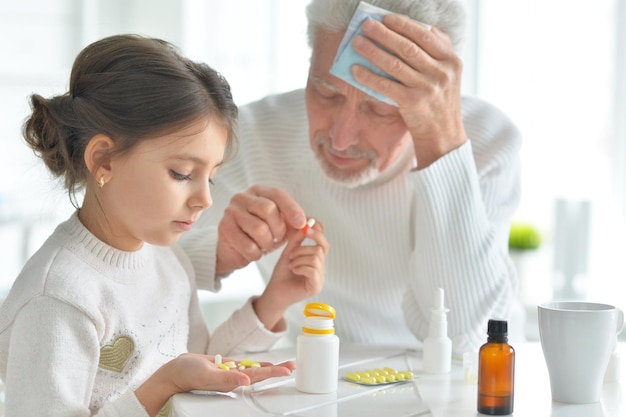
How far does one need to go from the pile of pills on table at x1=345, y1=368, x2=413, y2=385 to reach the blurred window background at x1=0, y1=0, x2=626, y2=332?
197cm

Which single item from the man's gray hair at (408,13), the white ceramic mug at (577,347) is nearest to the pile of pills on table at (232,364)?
the white ceramic mug at (577,347)

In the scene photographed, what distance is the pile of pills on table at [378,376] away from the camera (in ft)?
4.27

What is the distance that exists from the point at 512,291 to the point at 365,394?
642 mm

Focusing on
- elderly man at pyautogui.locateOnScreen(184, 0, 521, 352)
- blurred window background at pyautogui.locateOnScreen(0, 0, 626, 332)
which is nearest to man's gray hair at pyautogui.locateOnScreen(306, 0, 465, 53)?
elderly man at pyautogui.locateOnScreen(184, 0, 521, 352)

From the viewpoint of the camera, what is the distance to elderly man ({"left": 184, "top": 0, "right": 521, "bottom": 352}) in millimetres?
1641

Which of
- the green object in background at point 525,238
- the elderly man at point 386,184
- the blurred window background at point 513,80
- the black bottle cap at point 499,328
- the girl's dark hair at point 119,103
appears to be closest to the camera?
the black bottle cap at point 499,328

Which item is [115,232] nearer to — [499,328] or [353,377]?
[353,377]

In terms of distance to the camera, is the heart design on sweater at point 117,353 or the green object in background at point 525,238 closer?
the heart design on sweater at point 117,353

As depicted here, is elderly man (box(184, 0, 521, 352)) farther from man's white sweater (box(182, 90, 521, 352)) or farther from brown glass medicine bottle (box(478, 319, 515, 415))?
brown glass medicine bottle (box(478, 319, 515, 415))

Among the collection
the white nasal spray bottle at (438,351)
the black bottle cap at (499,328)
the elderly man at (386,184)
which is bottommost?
the white nasal spray bottle at (438,351)

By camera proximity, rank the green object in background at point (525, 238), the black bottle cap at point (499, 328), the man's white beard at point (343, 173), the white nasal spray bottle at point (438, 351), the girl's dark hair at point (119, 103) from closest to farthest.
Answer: the black bottle cap at point (499, 328), the girl's dark hair at point (119, 103), the white nasal spray bottle at point (438, 351), the man's white beard at point (343, 173), the green object in background at point (525, 238)

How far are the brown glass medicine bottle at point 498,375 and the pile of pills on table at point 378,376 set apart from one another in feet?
0.64

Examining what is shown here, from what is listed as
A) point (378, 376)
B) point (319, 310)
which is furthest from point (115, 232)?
point (378, 376)

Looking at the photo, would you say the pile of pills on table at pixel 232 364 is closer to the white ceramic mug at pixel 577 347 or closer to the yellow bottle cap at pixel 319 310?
the yellow bottle cap at pixel 319 310
